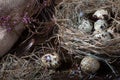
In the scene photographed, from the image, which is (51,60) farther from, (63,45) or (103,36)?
(103,36)

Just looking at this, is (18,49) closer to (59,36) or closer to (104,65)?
(59,36)

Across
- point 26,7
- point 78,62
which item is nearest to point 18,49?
point 26,7

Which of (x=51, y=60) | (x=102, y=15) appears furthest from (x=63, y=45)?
(x=102, y=15)

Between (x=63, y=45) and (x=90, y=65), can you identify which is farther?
(x=63, y=45)

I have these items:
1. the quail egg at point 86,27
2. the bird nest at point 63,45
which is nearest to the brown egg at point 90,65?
the bird nest at point 63,45

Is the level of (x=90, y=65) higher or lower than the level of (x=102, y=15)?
lower
